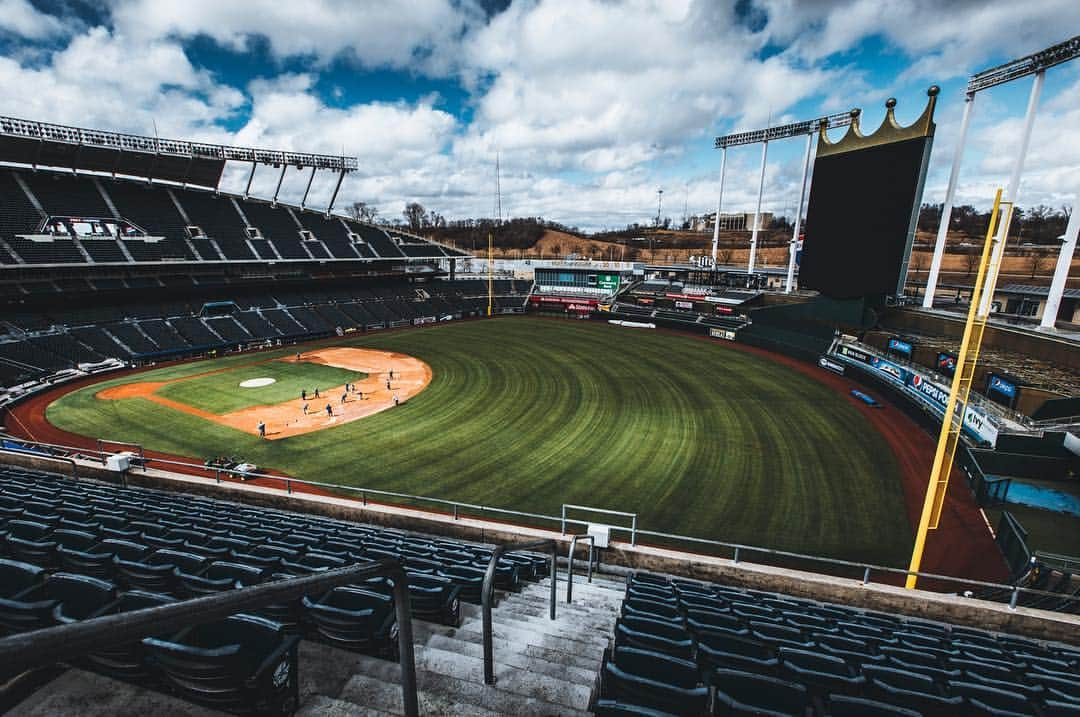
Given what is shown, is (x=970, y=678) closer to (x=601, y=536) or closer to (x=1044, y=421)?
(x=601, y=536)

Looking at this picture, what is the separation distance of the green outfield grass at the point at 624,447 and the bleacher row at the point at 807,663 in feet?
25.8

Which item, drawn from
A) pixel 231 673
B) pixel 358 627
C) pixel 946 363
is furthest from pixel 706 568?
pixel 946 363

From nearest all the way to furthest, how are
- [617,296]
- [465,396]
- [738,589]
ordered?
[738,589]
[465,396]
[617,296]

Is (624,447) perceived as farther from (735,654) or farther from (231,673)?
(231,673)

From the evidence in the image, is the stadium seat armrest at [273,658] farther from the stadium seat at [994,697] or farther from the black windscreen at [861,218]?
the black windscreen at [861,218]

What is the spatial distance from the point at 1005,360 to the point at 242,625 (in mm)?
39531

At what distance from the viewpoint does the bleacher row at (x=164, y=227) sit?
39.5m

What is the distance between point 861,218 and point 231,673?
42.4 m

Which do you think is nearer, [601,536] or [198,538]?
[198,538]

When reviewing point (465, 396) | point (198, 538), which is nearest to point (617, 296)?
point (465, 396)

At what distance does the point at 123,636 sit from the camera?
1.86 metres

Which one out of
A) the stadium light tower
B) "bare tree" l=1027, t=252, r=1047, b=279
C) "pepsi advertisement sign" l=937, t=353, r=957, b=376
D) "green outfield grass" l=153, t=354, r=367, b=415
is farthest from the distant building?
"green outfield grass" l=153, t=354, r=367, b=415

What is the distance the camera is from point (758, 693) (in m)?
4.64

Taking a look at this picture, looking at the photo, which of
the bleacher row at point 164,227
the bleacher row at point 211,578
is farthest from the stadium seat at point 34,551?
the bleacher row at point 164,227
